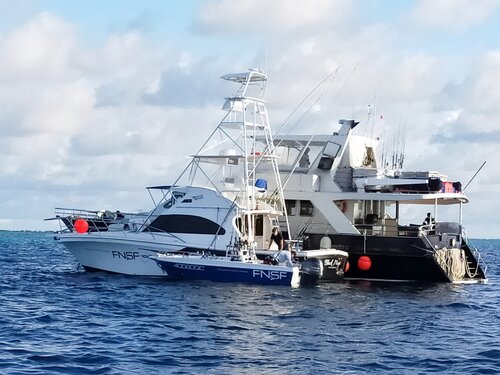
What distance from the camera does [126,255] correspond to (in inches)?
1395

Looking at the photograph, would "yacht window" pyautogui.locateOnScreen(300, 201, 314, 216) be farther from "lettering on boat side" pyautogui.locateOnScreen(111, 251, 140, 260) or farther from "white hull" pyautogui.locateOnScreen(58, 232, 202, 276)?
"lettering on boat side" pyautogui.locateOnScreen(111, 251, 140, 260)

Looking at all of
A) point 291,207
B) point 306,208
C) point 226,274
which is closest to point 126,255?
point 226,274

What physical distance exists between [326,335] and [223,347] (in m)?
3.30

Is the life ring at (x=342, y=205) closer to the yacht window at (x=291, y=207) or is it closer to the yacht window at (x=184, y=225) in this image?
the yacht window at (x=291, y=207)

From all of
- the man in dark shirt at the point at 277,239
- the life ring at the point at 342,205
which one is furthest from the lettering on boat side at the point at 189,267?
the life ring at the point at 342,205

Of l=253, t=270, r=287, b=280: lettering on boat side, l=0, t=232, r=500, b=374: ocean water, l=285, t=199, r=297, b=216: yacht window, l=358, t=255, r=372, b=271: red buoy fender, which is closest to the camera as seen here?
l=0, t=232, r=500, b=374: ocean water

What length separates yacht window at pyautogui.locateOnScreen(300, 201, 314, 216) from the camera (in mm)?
37531

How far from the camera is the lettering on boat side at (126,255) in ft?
115

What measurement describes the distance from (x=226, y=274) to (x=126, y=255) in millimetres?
5876

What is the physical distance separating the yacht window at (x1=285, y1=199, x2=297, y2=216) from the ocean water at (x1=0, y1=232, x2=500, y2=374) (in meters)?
5.18

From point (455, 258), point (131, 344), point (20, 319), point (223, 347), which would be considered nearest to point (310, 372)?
point (223, 347)

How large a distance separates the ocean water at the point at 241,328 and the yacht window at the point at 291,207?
5.18m

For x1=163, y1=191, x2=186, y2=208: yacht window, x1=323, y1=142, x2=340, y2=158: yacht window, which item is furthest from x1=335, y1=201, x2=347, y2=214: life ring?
x1=163, y1=191, x2=186, y2=208: yacht window

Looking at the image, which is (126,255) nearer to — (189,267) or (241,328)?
Result: (189,267)
